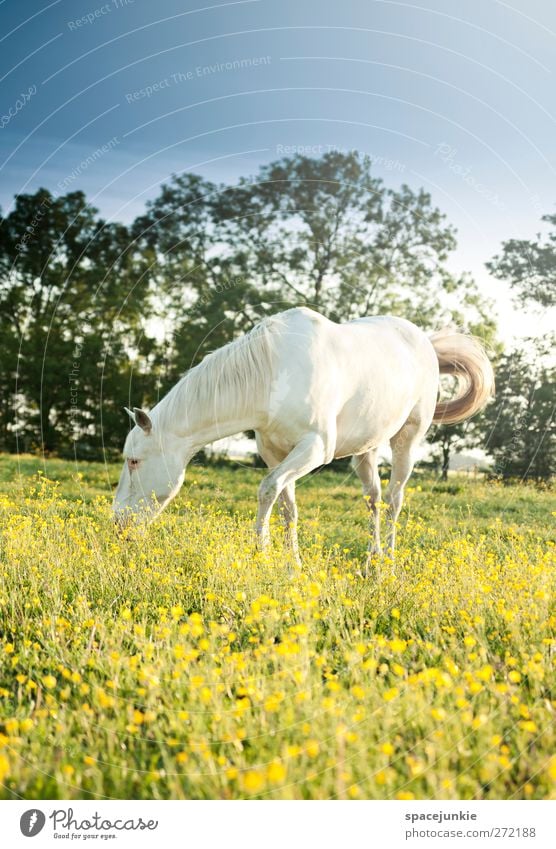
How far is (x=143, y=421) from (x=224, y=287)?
6128 mm

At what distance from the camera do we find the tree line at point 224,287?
996 centimetres

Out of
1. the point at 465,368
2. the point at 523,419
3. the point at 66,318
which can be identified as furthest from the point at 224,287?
the point at 66,318

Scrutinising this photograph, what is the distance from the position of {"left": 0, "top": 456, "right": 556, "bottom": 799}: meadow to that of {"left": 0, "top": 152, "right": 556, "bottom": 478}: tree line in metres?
3.50

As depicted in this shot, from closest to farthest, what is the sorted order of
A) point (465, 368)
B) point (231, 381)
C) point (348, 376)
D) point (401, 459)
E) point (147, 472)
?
point (231, 381), point (147, 472), point (348, 376), point (401, 459), point (465, 368)

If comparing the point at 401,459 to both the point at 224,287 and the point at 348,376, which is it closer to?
the point at 348,376

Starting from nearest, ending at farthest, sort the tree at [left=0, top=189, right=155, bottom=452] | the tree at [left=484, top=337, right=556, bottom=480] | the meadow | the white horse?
the meadow, the white horse, the tree at [left=484, top=337, right=556, bottom=480], the tree at [left=0, top=189, right=155, bottom=452]

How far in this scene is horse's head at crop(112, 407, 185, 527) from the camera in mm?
7148

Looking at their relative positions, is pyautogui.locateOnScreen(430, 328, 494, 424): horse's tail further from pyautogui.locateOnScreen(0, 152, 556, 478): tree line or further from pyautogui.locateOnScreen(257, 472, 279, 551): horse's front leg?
pyautogui.locateOnScreen(257, 472, 279, 551): horse's front leg

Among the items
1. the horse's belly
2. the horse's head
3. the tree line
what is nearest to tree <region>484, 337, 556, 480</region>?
the tree line

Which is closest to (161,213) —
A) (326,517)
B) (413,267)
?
(413,267)

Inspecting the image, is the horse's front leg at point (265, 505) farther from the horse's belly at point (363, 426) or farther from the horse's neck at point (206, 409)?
the horse's belly at point (363, 426)

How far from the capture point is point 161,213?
50.5ft

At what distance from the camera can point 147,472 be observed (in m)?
7.20

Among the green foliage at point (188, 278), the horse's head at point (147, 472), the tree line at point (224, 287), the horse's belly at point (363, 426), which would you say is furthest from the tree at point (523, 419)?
the horse's head at point (147, 472)
